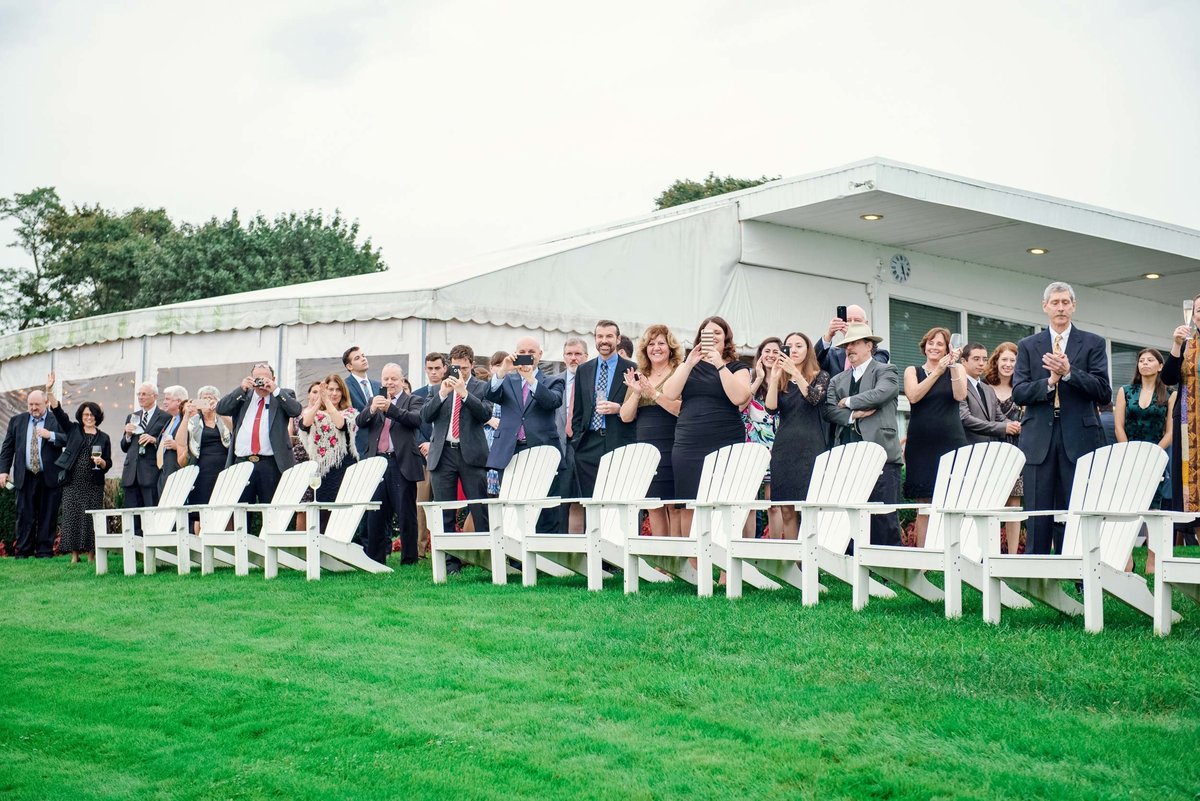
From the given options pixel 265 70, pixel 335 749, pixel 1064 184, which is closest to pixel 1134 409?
pixel 335 749

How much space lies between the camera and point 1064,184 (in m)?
21.9

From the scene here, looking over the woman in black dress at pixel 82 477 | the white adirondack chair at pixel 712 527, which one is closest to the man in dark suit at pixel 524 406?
the white adirondack chair at pixel 712 527

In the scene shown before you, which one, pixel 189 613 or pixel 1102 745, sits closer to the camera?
pixel 1102 745

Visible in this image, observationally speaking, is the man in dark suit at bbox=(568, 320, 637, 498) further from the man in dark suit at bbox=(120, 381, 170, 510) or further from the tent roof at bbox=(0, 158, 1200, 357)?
the man in dark suit at bbox=(120, 381, 170, 510)

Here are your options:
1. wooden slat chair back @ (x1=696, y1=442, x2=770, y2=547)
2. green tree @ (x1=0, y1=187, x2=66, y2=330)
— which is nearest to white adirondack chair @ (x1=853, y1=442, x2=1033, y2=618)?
wooden slat chair back @ (x1=696, y1=442, x2=770, y2=547)

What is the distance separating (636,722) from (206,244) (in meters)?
33.8

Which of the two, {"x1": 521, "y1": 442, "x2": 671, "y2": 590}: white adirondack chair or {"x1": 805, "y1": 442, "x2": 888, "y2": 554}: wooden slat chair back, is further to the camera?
{"x1": 521, "y1": 442, "x2": 671, "y2": 590}: white adirondack chair

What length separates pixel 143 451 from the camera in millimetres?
13078

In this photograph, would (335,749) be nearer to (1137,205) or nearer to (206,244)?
(1137,205)

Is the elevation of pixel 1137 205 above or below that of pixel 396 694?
above

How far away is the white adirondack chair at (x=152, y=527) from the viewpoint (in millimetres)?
11570

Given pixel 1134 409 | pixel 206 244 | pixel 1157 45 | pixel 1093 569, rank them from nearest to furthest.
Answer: pixel 1093 569 < pixel 1134 409 < pixel 1157 45 < pixel 206 244

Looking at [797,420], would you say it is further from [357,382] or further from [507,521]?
[357,382]

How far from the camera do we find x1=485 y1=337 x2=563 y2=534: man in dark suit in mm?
10078
